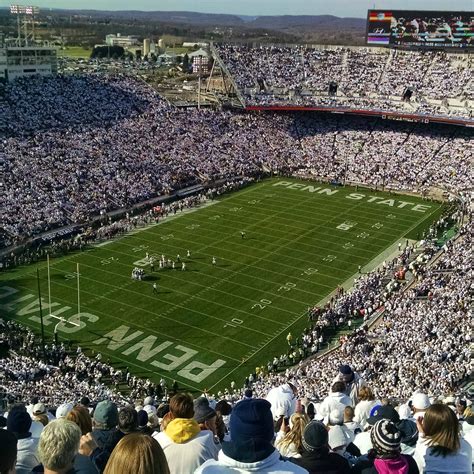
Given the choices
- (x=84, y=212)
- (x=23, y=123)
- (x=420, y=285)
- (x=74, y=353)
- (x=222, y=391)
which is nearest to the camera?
(x=222, y=391)

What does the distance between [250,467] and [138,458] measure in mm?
680

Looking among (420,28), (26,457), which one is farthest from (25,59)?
(26,457)

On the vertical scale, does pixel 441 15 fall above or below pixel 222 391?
above

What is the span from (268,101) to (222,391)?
136 ft

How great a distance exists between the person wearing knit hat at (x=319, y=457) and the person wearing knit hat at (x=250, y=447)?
91cm

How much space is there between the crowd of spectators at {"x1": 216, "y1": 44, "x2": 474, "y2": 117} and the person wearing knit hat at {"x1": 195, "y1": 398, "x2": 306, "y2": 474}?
2018 inches

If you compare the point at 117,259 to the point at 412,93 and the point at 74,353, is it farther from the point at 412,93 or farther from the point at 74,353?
the point at 412,93

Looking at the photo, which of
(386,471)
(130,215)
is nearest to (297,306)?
(130,215)

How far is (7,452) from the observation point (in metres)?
3.90

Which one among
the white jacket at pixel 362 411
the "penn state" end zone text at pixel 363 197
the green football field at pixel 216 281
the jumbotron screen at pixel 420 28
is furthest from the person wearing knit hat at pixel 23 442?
the jumbotron screen at pixel 420 28

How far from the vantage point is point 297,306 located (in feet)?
88.6

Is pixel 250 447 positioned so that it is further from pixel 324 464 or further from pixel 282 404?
pixel 282 404

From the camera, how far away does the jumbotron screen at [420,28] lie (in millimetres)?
56456

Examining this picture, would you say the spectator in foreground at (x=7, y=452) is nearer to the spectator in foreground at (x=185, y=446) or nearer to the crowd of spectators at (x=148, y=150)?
the spectator in foreground at (x=185, y=446)
